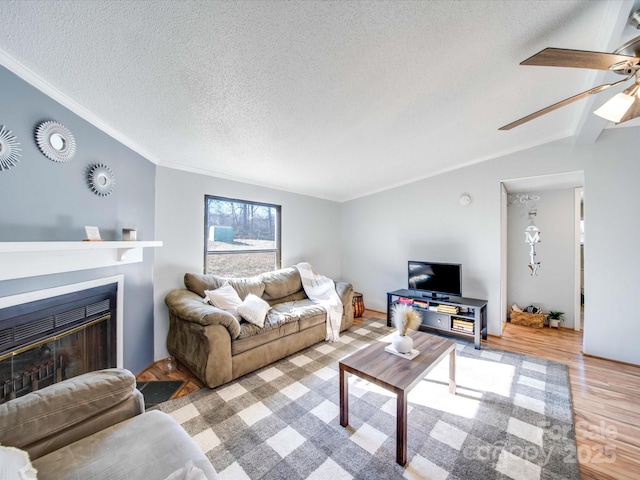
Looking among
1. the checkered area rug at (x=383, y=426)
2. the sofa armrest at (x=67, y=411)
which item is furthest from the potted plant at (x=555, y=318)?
the sofa armrest at (x=67, y=411)

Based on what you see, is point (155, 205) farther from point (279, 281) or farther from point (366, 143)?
point (366, 143)

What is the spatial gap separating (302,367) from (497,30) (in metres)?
3.15

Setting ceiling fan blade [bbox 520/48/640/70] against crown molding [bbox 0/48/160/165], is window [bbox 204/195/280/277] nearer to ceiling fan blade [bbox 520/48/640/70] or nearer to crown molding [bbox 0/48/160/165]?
crown molding [bbox 0/48/160/165]

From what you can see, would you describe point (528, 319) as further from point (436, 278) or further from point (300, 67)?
point (300, 67)

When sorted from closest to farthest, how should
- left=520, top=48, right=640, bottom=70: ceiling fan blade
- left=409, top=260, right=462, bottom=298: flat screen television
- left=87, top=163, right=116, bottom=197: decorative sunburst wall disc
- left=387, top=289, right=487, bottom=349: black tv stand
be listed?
1. left=520, top=48, right=640, bottom=70: ceiling fan blade
2. left=87, top=163, right=116, bottom=197: decorative sunburst wall disc
3. left=387, top=289, right=487, bottom=349: black tv stand
4. left=409, top=260, right=462, bottom=298: flat screen television

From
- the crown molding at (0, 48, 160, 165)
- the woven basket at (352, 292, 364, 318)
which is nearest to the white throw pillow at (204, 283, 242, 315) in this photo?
the crown molding at (0, 48, 160, 165)

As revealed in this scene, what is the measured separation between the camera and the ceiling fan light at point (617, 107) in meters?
1.40

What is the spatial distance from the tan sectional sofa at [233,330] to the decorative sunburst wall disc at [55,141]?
1.50 meters

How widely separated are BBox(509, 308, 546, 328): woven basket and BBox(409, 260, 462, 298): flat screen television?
4.75 feet

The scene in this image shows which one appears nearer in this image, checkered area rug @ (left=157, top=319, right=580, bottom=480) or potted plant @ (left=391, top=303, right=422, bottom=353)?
checkered area rug @ (left=157, top=319, right=580, bottom=480)

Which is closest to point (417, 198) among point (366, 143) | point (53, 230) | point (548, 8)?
point (366, 143)

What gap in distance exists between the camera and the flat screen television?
134 inches

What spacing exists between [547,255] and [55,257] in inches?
228

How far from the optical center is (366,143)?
2.77m
